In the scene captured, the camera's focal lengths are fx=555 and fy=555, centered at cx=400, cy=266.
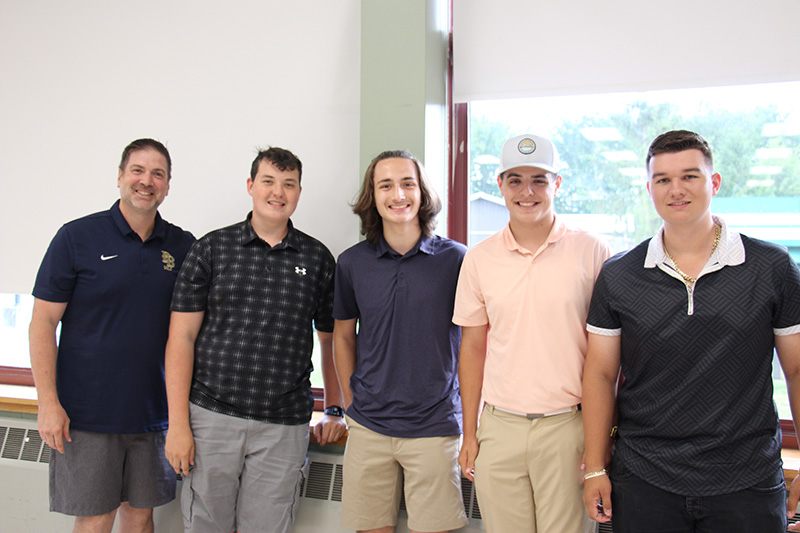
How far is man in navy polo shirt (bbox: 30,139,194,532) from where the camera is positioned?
80.8 inches

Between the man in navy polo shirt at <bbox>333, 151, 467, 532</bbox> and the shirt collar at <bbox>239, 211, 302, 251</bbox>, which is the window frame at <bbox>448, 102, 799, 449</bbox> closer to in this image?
the man in navy polo shirt at <bbox>333, 151, 467, 532</bbox>

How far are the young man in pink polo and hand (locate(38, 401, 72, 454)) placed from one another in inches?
58.1

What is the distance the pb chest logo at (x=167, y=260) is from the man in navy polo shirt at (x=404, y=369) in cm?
71

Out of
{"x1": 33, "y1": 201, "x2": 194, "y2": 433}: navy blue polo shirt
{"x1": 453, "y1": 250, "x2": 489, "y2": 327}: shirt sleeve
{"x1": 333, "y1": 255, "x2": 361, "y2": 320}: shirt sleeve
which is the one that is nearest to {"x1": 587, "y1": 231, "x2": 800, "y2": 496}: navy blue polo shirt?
{"x1": 453, "y1": 250, "x2": 489, "y2": 327}: shirt sleeve

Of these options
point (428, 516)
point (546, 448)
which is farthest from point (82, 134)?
point (546, 448)

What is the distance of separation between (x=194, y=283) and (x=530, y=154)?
1277 mm

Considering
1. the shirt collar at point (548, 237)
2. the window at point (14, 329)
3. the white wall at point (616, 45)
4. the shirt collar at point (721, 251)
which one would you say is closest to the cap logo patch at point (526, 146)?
the shirt collar at point (548, 237)

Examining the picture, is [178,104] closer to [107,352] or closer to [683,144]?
[107,352]

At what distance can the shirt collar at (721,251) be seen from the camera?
4.90 ft

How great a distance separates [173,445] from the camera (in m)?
2.00

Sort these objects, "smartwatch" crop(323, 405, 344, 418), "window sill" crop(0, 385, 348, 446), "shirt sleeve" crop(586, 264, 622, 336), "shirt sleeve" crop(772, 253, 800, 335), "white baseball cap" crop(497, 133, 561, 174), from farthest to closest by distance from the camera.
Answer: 1. "window sill" crop(0, 385, 348, 446)
2. "smartwatch" crop(323, 405, 344, 418)
3. "white baseball cap" crop(497, 133, 561, 174)
4. "shirt sleeve" crop(586, 264, 622, 336)
5. "shirt sleeve" crop(772, 253, 800, 335)

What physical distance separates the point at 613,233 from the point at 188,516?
6.67 ft

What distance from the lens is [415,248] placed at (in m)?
2.00

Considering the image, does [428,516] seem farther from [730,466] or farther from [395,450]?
[730,466]
